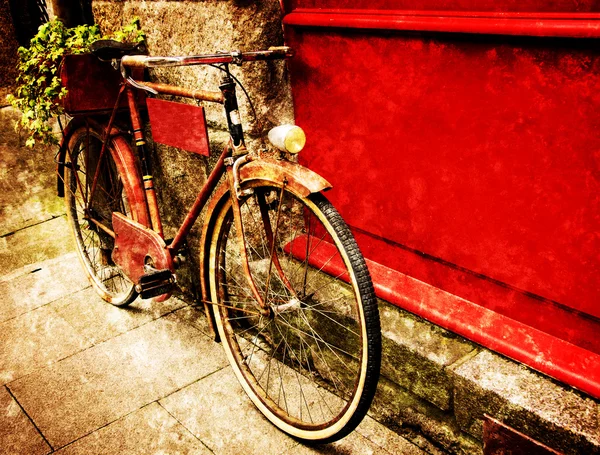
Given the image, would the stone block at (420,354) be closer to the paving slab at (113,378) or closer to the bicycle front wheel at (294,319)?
the bicycle front wheel at (294,319)

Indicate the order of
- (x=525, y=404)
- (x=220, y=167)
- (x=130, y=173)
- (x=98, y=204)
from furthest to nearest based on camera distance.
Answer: (x=98, y=204) → (x=130, y=173) → (x=220, y=167) → (x=525, y=404)

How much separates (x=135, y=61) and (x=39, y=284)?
2.39m

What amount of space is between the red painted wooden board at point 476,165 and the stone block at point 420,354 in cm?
7

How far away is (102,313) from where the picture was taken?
3.88 meters

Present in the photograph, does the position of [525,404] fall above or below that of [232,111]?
below

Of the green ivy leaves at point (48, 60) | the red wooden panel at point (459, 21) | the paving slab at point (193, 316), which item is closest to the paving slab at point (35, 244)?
the green ivy leaves at point (48, 60)

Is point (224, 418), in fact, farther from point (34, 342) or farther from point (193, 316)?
point (34, 342)

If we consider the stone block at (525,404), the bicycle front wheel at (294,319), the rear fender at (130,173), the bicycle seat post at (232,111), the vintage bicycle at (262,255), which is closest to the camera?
the stone block at (525,404)

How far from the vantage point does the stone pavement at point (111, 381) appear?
272 centimetres

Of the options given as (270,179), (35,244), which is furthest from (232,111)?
(35,244)

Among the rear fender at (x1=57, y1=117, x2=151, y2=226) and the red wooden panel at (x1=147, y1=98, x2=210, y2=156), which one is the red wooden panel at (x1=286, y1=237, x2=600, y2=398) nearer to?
the red wooden panel at (x1=147, y1=98, x2=210, y2=156)

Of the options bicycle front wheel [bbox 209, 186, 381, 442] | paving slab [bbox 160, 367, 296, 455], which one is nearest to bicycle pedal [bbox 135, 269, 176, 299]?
bicycle front wheel [bbox 209, 186, 381, 442]

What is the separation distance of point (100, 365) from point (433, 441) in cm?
199

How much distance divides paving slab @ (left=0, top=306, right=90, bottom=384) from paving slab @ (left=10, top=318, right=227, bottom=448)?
0.10 metres
